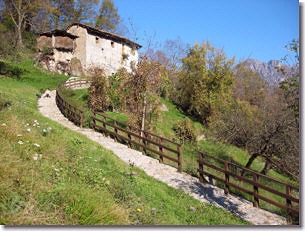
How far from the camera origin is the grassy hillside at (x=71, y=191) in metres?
3.70

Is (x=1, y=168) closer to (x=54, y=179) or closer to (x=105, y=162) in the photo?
(x=54, y=179)

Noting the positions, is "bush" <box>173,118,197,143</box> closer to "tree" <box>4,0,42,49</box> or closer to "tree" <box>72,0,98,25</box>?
"tree" <box>72,0,98,25</box>

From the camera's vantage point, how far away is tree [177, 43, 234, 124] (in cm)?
2303

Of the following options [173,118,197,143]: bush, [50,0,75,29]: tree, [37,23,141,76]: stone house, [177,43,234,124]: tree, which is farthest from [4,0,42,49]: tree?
[173,118,197,143]: bush

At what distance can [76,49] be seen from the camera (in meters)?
30.4

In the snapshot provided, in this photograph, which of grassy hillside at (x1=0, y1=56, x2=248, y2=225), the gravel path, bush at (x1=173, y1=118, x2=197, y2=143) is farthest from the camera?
bush at (x1=173, y1=118, x2=197, y2=143)

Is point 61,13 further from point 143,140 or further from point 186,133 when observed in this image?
point 143,140

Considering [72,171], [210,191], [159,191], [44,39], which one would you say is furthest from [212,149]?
[44,39]

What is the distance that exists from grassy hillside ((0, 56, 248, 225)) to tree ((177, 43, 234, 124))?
16.7m

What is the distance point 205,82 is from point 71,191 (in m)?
20.7

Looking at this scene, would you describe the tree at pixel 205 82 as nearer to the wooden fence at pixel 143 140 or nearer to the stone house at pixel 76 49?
the stone house at pixel 76 49

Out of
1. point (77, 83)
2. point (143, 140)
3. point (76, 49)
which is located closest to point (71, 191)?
point (143, 140)

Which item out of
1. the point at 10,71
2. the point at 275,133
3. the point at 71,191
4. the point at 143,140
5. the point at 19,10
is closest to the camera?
the point at 71,191

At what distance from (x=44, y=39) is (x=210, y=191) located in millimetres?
28766
